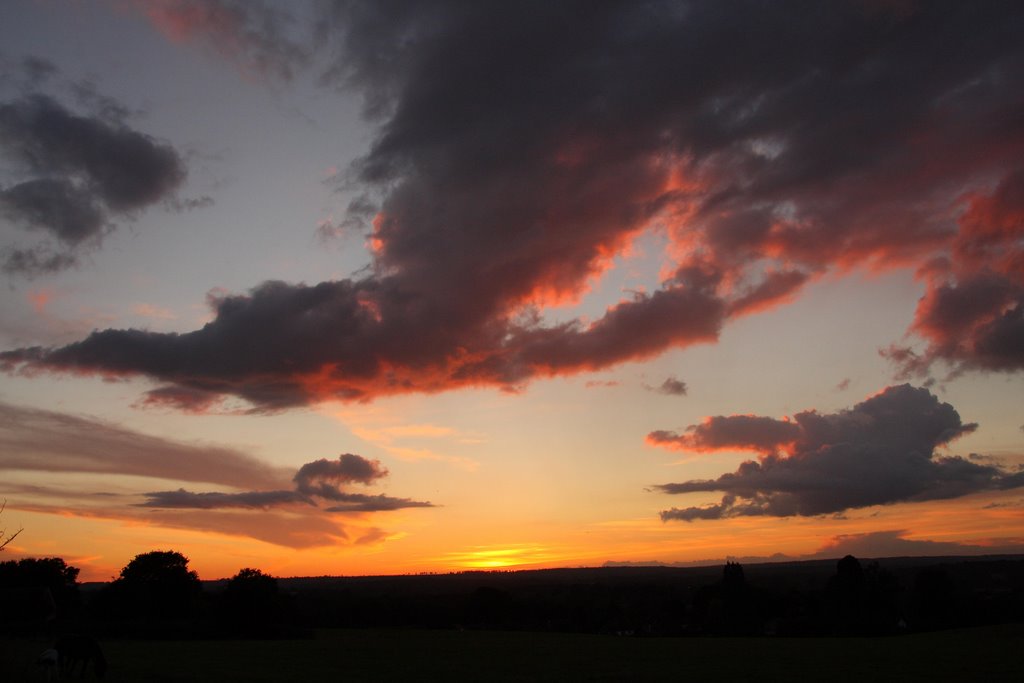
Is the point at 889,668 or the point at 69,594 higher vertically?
the point at 69,594

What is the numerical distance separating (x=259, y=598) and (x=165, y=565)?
90.5ft

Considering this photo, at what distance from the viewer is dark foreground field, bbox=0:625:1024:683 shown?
47.0 meters

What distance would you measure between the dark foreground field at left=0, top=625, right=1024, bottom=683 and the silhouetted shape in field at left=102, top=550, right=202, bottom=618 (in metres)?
32.0

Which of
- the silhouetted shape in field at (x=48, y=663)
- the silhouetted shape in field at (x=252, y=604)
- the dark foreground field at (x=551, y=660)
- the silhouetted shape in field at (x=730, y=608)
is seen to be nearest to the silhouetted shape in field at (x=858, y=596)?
the silhouetted shape in field at (x=730, y=608)

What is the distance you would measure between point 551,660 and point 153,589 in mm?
83728

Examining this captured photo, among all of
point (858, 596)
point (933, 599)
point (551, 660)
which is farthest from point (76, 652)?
point (933, 599)

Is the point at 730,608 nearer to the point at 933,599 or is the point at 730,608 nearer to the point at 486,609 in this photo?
the point at 933,599

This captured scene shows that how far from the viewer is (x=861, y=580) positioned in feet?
388

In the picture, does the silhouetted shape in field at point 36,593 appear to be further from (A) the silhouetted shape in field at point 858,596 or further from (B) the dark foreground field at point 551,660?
(A) the silhouetted shape in field at point 858,596

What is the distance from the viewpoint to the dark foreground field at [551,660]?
154 ft

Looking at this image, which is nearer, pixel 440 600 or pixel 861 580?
pixel 861 580

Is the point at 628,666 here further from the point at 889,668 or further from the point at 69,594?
the point at 69,594

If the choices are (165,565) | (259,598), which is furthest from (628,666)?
(165,565)

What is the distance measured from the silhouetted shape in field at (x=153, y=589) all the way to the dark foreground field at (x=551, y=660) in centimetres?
3204
